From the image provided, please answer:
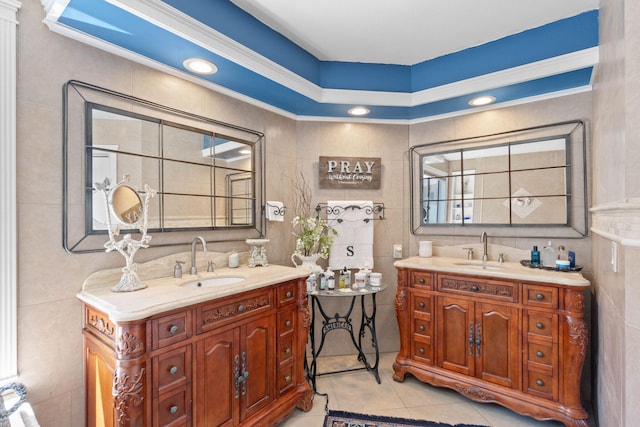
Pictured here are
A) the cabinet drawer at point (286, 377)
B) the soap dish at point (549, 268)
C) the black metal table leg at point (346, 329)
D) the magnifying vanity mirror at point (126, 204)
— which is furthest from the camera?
the black metal table leg at point (346, 329)

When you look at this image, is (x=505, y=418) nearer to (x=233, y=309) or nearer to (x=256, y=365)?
(x=256, y=365)

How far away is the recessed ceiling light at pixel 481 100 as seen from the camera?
7.93 ft

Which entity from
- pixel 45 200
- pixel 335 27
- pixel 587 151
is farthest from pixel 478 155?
pixel 45 200

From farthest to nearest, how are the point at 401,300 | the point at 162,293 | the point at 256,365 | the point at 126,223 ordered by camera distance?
the point at 401,300 < the point at 256,365 < the point at 126,223 < the point at 162,293

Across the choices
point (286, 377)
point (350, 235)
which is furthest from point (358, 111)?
point (286, 377)

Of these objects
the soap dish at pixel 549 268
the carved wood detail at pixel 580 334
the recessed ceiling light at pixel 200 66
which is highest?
the recessed ceiling light at pixel 200 66

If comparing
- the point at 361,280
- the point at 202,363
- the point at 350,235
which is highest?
the point at 350,235

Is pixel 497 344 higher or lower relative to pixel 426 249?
lower

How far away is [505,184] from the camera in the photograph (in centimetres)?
252

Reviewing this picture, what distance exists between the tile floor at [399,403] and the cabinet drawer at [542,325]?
597 mm

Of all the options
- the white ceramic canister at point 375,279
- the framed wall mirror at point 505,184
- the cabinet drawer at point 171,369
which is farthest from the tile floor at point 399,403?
the framed wall mirror at point 505,184

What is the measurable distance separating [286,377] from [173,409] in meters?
0.76

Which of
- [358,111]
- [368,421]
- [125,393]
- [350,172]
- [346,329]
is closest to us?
[125,393]

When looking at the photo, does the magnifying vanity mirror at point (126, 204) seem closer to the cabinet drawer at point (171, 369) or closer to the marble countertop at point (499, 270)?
the cabinet drawer at point (171, 369)
